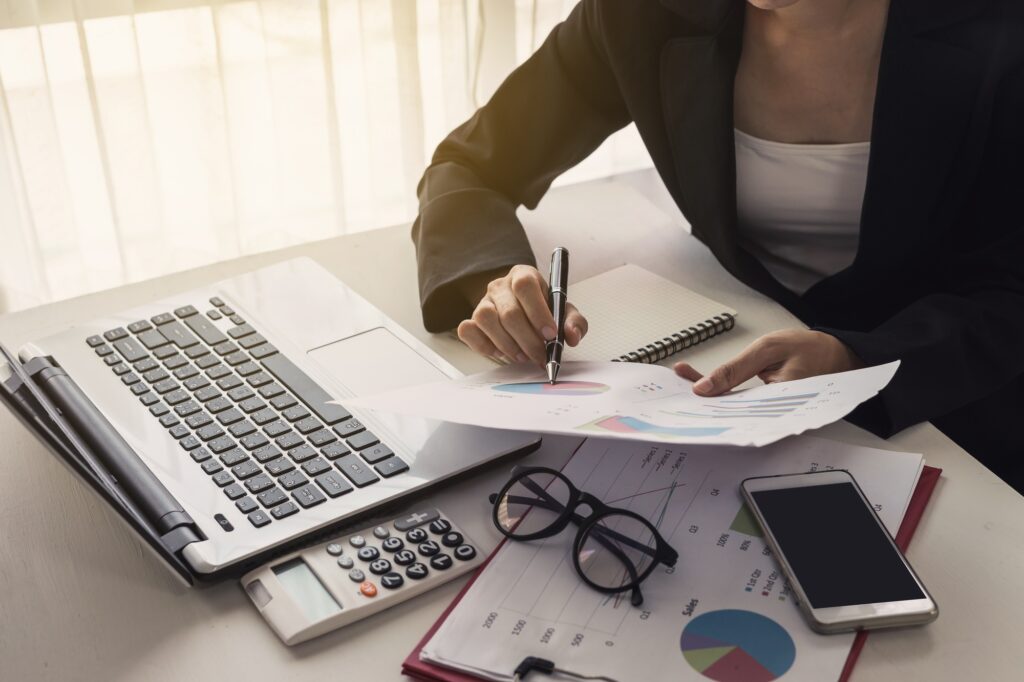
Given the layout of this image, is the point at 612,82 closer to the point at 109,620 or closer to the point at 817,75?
the point at 817,75

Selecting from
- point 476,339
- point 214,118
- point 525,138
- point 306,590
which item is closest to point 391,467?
point 306,590

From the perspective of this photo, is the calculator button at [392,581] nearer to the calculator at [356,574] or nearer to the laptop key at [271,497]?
the calculator at [356,574]

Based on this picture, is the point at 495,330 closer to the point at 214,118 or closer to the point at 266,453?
the point at 266,453

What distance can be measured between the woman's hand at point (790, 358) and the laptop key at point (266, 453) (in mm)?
347

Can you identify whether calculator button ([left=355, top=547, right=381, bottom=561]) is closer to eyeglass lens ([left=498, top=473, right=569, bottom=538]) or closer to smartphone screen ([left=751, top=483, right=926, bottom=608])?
eyeglass lens ([left=498, top=473, right=569, bottom=538])

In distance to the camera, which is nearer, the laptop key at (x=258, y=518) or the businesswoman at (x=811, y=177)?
the laptop key at (x=258, y=518)

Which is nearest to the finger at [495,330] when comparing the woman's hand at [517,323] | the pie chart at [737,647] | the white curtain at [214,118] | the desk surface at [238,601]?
the woman's hand at [517,323]

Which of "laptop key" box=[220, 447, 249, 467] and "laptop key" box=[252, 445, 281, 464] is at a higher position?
"laptop key" box=[252, 445, 281, 464]

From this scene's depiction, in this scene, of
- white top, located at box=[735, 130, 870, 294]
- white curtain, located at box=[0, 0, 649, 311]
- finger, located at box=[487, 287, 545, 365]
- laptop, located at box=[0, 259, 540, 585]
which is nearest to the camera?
laptop, located at box=[0, 259, 540, 585]

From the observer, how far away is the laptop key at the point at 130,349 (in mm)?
918

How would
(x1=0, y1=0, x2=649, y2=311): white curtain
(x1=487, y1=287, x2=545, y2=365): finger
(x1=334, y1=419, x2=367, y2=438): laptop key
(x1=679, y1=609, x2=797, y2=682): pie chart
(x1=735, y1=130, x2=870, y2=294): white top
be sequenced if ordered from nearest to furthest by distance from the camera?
(x1=679, y1=609, x2=797, y2=682): pie chart → (x1=334, y1=419, x2=367, y2=438): laptop key → (x1=487, y1=287, x2=545, y2=365): finger → (x1=735, y1=130, x2=870, y2=294): white top → (x1=0, y1=0, x2=649, y2=311): white curtain

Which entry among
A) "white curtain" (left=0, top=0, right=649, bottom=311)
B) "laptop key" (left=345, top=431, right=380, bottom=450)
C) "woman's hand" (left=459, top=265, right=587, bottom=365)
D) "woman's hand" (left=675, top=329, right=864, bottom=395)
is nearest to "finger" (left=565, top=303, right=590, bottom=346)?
"woman's hand" (left=459, top=265, right=587, bottom=365)

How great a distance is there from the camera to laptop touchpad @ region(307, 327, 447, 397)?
0.88 m

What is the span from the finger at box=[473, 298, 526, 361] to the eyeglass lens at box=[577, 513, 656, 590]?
0.81ft
